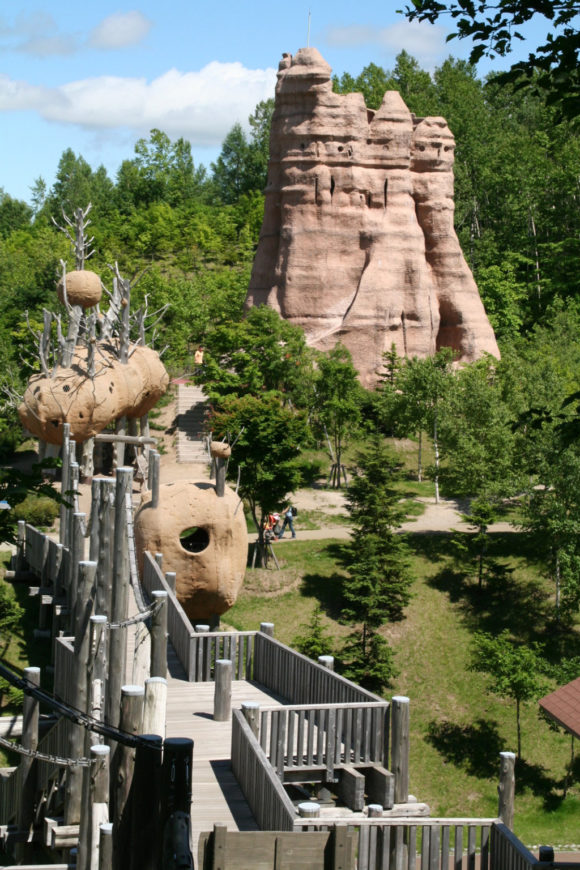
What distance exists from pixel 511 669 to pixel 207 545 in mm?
8940

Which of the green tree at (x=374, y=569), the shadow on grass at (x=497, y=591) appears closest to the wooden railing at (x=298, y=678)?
the green tree at (x=374, y=569)

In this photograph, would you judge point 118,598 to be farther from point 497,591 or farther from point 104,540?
point 497,591

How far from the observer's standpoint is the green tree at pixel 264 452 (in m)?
31.2

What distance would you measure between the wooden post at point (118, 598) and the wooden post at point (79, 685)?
0.31m

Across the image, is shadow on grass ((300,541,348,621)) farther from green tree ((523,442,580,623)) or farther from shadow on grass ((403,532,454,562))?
green tree ((523,442,580,623))

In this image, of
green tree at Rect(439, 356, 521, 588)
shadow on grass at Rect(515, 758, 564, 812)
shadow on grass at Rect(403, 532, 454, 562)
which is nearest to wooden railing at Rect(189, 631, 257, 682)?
shadow on grass at Rect(515, 758, 564, 812)

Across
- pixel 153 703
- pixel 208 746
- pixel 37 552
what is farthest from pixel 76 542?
pixel 153 703

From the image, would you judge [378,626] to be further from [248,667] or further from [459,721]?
[248,667]

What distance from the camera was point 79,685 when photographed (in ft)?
43.1

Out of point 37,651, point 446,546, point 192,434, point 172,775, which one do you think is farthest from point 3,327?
point 172,775

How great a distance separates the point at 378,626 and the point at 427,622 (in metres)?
1.73

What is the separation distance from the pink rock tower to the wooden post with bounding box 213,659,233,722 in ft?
102

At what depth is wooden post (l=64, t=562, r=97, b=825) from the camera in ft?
40.6

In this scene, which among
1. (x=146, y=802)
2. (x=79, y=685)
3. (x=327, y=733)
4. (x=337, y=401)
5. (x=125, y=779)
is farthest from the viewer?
(x=337, y=401)
